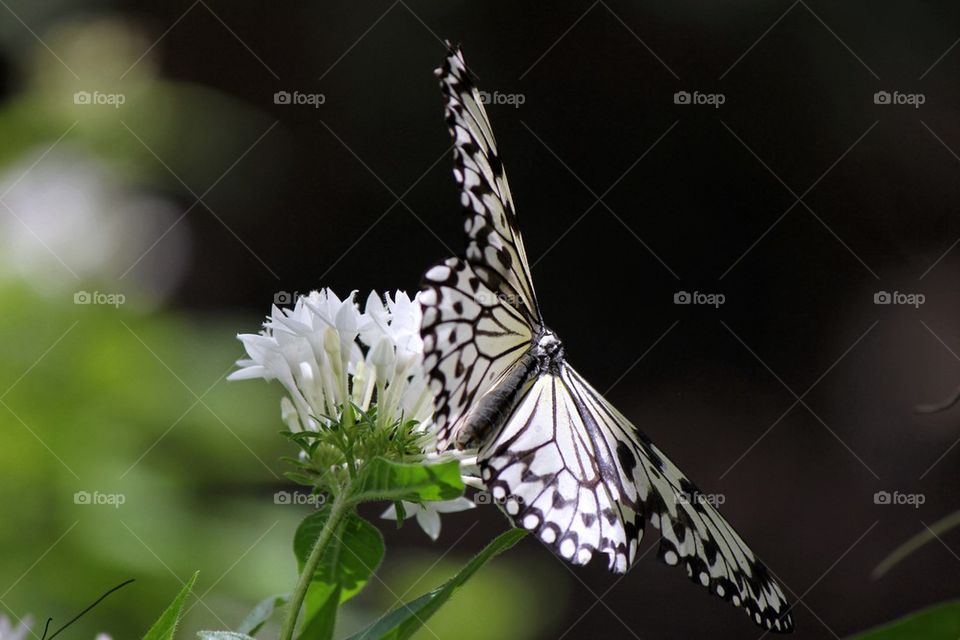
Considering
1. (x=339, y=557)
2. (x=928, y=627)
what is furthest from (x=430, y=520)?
(x=928, y=627)

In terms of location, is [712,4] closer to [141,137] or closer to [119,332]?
[141,137]

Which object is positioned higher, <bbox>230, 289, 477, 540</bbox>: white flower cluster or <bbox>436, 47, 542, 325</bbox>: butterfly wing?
<bbox>436, 47, 542, 325</bbox>: butterfly wing

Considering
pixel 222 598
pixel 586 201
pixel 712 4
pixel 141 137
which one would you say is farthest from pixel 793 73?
pixel 222 598

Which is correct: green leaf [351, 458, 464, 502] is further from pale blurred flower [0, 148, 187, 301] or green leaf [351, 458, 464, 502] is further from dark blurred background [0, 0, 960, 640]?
dark blurred background [0, 0, 960, 640]

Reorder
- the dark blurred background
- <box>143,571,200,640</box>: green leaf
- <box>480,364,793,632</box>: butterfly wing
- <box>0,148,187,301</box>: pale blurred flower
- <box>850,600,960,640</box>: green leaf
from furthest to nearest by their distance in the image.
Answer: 1. the dark blurred background
2. <box>0,148,187,301</box>: pale blurred flower
3. <box>480,364,793,632</box>: butterfly wing
4. <box>143,571,200,640</box>: green leaf
5. <box>850,600,960,640</box>: green leaf

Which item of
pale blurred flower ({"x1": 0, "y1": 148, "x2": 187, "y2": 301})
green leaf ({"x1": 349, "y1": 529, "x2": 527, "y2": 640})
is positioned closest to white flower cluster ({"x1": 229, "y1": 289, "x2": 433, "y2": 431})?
green leaf ({"x1": 349, "y1": 529, "x2": 527, "y2": 640})

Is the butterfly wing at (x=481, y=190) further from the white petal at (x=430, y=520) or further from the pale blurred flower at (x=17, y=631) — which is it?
→ the pale blurred flower at (x=17, y=631)

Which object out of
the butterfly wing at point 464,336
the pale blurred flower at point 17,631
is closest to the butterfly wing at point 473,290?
the butterfly wing at point 464,336
